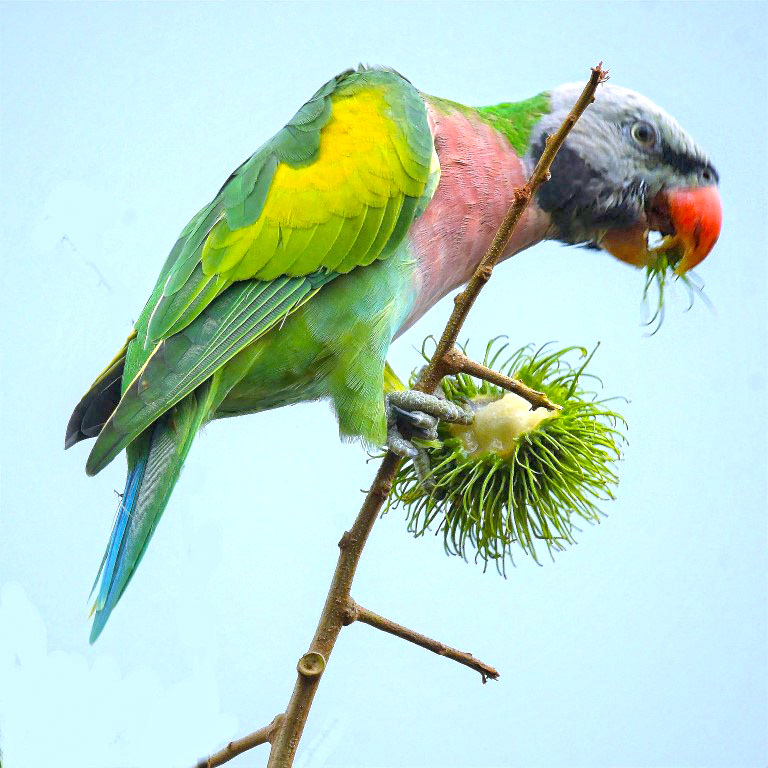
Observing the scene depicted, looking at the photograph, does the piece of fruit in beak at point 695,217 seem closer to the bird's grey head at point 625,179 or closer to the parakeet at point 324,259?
the bird's grey head at point 625,179

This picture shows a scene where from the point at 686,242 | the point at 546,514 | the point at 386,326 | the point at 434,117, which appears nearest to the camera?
the point at 546,514

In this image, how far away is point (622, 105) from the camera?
2.49 metres

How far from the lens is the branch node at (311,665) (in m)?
1.57

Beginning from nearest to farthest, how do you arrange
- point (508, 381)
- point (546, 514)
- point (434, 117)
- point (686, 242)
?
1. point (508, 381)
2. point (546, 514)
3. point (434, 117)
4. point (686, 242)

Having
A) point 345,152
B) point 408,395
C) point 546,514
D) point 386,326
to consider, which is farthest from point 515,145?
point 546,514

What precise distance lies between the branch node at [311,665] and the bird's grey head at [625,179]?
133 cm

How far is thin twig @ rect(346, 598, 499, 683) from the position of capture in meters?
1.70

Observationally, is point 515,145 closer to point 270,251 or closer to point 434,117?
point 434,117

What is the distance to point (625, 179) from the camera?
2.47 metres

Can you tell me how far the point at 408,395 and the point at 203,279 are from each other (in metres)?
0.51

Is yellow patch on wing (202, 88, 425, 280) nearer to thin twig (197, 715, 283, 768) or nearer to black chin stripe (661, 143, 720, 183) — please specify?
black chin stripe (661, 143, 720, 183)

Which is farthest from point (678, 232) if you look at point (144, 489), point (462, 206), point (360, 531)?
point (144, 489)

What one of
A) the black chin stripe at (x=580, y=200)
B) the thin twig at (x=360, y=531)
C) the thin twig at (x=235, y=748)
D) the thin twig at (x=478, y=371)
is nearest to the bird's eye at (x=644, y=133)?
the black chin stripe at (x=580, y=200)

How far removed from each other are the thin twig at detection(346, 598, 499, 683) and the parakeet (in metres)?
0.43
